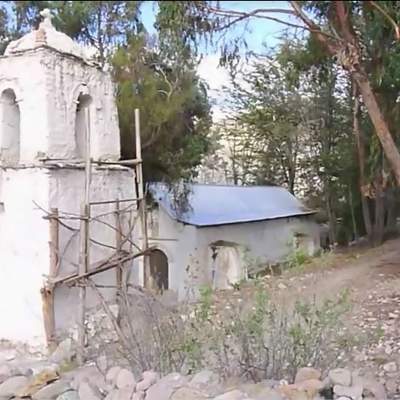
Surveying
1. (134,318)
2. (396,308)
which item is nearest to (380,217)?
(396,308)

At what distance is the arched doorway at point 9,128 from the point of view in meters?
6.35

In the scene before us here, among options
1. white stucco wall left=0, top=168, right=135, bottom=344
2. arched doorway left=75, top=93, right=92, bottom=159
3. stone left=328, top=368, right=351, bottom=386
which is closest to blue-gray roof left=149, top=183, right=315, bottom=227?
arched doorway left=75, top=93, right=92, bottom=159

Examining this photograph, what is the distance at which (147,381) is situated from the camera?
4.12m

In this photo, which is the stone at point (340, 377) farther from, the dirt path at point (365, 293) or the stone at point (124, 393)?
the stone at point (124, 393)

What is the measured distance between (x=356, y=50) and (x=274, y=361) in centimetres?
230

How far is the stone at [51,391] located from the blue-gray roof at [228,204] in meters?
7.06

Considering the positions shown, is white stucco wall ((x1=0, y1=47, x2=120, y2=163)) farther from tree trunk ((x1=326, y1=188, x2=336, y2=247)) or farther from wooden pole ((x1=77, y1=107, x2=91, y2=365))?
tree trunk ((x1=326, y1=188, x2=336, y2=247))

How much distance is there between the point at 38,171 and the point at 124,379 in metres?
2.28

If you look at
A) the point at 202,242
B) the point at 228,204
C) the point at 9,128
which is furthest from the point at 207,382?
the point at 228,204

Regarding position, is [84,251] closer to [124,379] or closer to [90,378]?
[90,378]

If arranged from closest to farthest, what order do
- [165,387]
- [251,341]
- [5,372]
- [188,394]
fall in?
1. [188,394]
2. [165,387]
3. [251,341]
4. [5,372]

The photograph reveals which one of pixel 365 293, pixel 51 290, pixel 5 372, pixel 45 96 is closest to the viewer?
pixel 5 372

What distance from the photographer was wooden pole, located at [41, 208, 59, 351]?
566cm

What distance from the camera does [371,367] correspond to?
16.3ft
